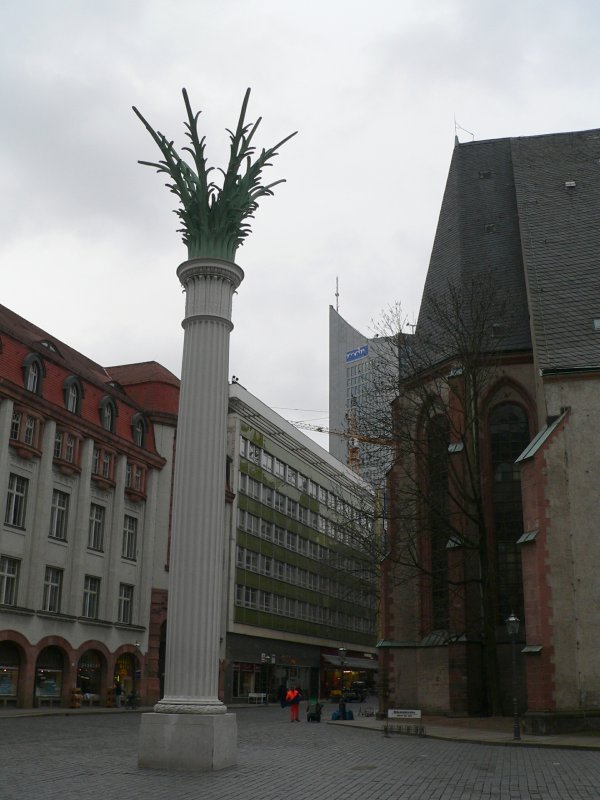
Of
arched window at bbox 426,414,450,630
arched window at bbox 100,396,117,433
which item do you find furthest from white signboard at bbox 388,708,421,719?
arched window at bbox 100,396,117,433

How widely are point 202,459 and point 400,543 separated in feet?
68.3

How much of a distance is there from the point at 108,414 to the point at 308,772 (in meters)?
32.3

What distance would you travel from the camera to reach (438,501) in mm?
34781

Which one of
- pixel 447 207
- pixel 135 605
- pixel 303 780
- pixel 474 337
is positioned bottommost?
pixel 303 780

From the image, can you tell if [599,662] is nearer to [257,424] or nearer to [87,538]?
[87,538]

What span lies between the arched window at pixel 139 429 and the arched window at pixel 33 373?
330 inches

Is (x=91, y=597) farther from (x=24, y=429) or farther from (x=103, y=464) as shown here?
(x=24, y=429)

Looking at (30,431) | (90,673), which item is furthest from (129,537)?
(30,431)

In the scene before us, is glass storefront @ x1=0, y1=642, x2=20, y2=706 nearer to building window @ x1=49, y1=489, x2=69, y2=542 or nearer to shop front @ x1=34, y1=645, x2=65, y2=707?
shop front @ x1=34, y1=645, x2=65, y2=707

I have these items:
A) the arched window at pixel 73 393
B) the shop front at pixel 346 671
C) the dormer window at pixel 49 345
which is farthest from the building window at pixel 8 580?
the shop front at pixel 346 671

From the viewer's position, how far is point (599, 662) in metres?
25.9

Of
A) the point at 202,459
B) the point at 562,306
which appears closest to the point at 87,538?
the point at 562,306

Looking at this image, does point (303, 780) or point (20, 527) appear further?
point (20, 527)

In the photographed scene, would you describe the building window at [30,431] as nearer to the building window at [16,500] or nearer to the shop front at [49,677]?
the building window at [16,500]
